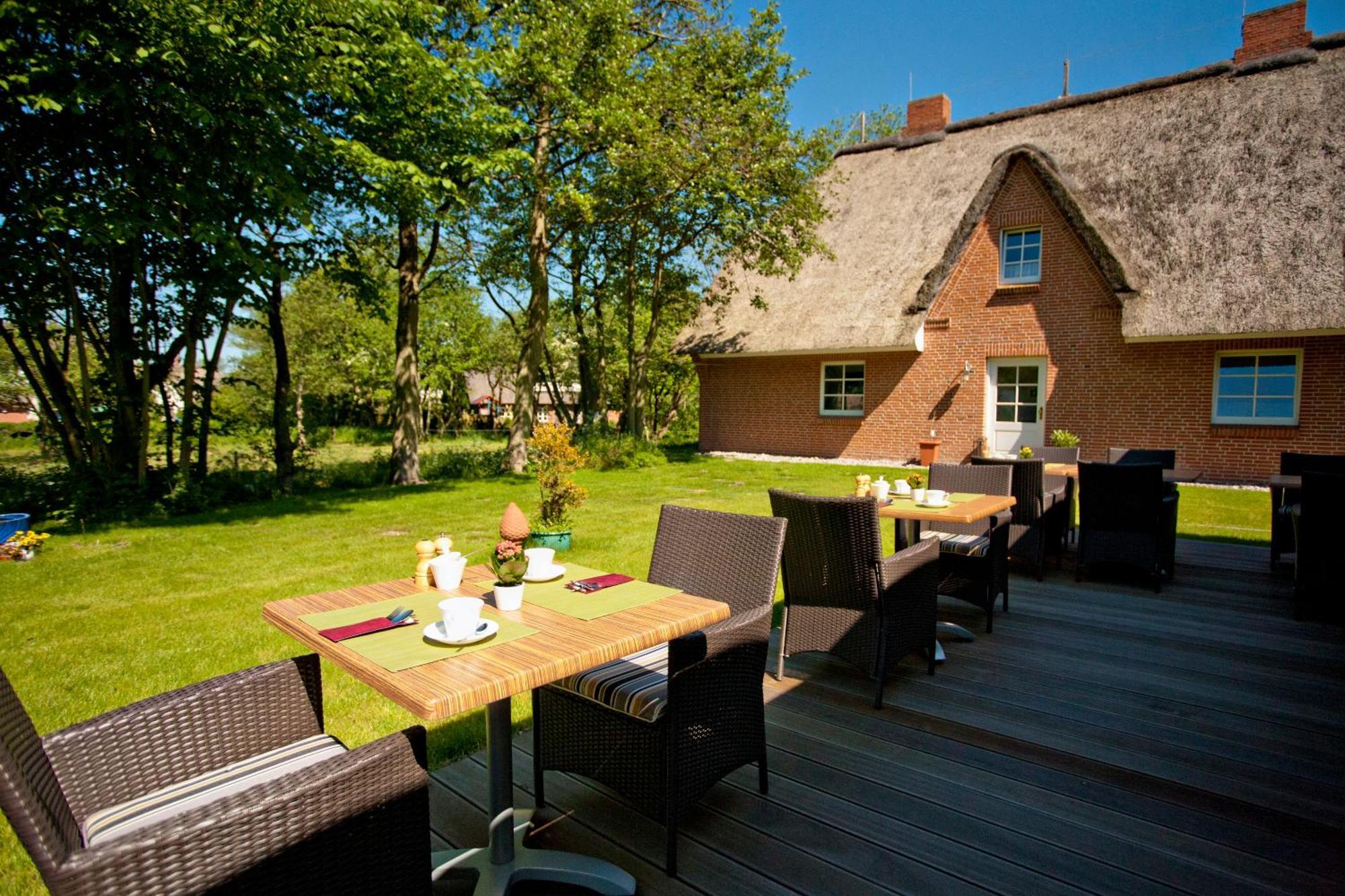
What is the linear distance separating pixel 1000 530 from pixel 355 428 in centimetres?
2700

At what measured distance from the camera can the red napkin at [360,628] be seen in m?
1.85

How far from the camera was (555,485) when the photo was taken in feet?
20.1

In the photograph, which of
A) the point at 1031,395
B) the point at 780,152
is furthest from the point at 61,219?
the point at 1031,395

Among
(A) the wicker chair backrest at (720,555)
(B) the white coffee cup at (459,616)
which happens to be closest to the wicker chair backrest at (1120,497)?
(A) the wicker chair backrest at (720,555)

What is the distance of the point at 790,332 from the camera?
584 inches

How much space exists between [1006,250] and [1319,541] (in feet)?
32.5

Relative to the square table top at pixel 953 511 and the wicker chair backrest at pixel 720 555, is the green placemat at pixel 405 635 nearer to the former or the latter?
the wicker chair backrest at pixel 720 555

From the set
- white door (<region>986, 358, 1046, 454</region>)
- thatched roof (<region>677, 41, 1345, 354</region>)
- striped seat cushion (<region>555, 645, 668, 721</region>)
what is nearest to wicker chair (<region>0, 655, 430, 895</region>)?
striped seat cushion (<region>555, 645, 668, 721</region>)

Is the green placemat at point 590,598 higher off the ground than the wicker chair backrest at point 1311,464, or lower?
lower

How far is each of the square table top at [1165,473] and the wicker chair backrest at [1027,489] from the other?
0.30m

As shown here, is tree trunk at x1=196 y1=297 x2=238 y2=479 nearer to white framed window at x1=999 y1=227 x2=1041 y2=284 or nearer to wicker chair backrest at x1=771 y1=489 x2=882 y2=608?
wicker chair backrest at x1=771 y1=489 x2=882 y2=608

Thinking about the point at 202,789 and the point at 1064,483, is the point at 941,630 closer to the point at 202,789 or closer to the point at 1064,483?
the point at 1064,483

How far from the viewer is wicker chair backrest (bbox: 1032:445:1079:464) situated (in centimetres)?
727

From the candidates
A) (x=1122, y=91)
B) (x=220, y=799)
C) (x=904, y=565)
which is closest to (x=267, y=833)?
(x=220, y=799)
